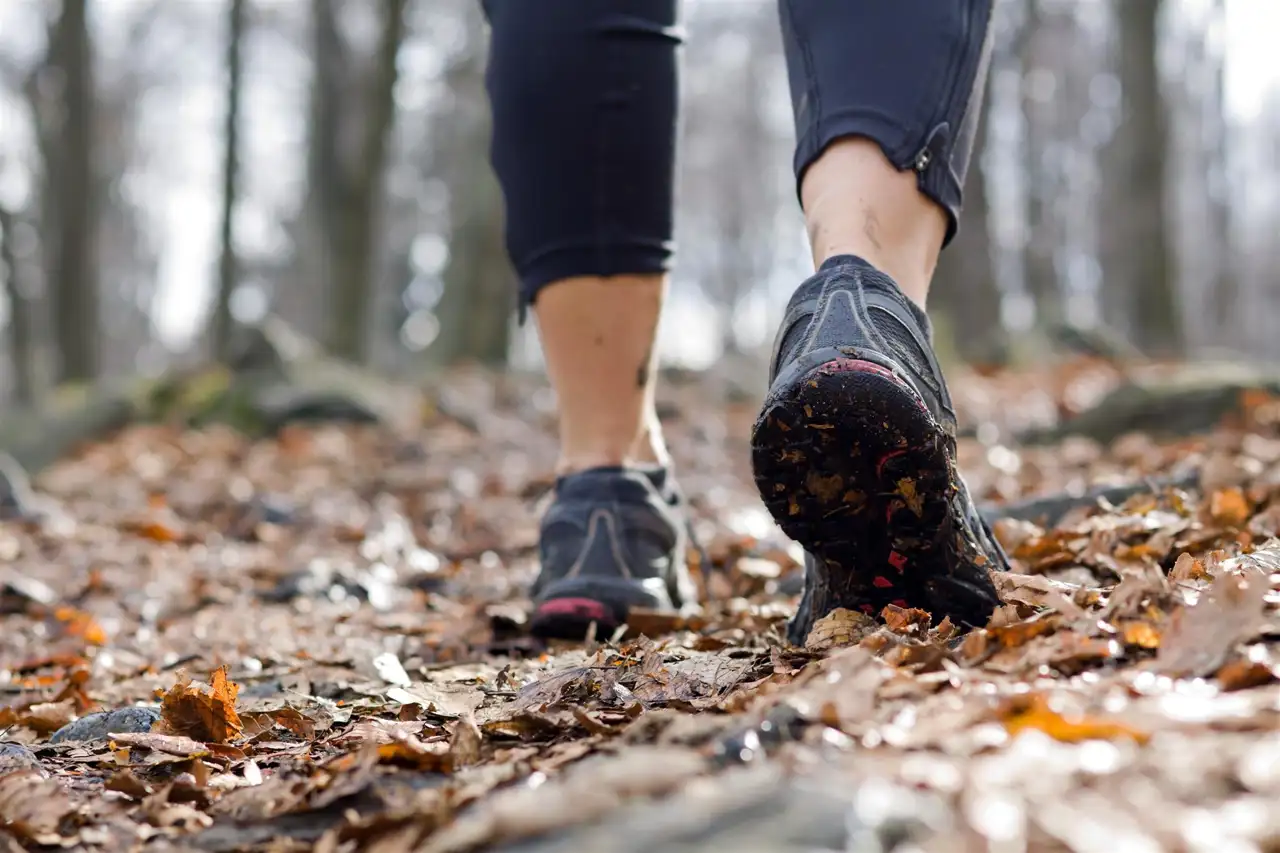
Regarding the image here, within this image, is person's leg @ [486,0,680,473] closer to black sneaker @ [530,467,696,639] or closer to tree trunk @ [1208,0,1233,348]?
black sneaker @ [530,467,696,639]

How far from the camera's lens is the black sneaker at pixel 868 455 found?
118 centimetres

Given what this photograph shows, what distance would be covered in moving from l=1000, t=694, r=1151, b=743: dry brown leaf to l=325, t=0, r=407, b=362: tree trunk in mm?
9396

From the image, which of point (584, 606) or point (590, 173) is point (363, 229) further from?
point (584, 606)

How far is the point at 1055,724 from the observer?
0.81 meters

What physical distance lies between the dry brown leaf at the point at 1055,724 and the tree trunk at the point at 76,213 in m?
10.5

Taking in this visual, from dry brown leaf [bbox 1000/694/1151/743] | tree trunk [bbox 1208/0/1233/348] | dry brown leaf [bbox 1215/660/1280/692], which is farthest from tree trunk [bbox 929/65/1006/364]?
tree trunk [bbox 1208/0/1233/348]

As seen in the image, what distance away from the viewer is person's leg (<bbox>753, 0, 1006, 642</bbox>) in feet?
3.93

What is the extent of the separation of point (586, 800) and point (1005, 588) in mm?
753

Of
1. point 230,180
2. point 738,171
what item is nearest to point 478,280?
point 230,180

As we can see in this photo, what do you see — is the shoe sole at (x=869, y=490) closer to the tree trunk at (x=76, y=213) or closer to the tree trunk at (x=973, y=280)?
the tree trunk at (x=973, y=280)

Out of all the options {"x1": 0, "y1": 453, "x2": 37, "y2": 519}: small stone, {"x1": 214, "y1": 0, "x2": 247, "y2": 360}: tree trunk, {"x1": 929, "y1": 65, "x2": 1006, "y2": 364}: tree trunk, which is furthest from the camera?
{"x1": 214, "y1": 0, "x2": 247, "y2": 360}: tree trunk

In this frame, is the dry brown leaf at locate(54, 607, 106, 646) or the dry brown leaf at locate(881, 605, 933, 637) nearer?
the dry brown leaf at locate(881, 605, 933, 637)

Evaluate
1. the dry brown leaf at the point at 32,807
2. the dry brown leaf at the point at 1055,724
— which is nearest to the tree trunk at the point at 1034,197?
the dry brown leaf at the point at 1055,724

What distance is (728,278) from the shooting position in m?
38.9
